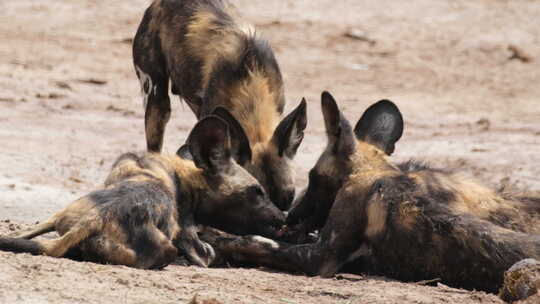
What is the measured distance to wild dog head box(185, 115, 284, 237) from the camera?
5.87 m

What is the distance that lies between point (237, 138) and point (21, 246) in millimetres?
1757

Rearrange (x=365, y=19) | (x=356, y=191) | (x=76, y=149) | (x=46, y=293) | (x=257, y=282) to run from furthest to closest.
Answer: (x=365, y=19), (x=76, y=149), (x=356, y=191), (x=257, y=282), (x=46, y=293)

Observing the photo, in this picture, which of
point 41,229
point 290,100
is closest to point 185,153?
point 41,229

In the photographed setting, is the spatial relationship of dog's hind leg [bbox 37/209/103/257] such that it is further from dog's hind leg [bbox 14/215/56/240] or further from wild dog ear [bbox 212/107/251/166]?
wild dog ear [bbox 212/107/251/166]

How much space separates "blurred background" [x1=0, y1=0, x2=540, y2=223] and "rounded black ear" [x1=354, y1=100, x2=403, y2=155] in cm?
197

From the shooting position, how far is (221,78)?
687 cm

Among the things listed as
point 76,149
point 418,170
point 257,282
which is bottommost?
point 76,149

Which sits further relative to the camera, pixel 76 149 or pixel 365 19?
pixel 365 19

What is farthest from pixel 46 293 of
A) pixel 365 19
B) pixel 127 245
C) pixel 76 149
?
pixel 365 19

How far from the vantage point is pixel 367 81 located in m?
13.0

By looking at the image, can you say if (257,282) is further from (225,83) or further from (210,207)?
(225,83)

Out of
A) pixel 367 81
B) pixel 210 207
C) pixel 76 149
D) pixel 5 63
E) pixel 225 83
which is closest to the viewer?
pixel 210 207

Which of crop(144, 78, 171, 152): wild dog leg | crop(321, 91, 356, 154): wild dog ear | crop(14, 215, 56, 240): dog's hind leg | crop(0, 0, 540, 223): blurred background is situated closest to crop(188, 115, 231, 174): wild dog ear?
crop(321, 91, 356, 154): wild dog ear

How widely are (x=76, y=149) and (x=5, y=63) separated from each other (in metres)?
3.51
